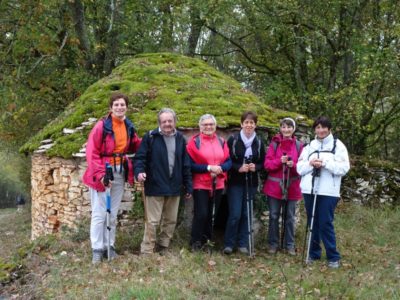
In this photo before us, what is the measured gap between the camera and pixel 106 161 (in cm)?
579

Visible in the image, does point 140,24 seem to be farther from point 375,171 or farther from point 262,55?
point 375,171

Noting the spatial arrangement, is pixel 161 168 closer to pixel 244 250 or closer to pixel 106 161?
pixel 106 161

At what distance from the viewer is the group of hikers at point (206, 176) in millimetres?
5828

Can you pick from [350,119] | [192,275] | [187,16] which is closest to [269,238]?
[192,275]

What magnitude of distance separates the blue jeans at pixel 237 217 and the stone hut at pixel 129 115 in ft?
4.24

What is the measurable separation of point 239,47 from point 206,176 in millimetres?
10353

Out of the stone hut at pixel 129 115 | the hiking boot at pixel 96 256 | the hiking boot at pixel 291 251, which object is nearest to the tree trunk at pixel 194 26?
the stone hut at pixel 129 115

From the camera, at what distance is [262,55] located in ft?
51.8

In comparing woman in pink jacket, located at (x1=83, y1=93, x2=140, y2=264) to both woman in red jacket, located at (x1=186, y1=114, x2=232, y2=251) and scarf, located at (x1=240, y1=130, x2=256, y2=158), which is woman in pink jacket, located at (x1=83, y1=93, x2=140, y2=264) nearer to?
woman in red jacket, located at (x1=186, y1=114, x2=232, y2=251)

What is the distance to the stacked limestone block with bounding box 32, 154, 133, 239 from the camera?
23.5 feet

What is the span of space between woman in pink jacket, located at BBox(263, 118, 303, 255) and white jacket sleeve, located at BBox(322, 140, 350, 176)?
61 cm

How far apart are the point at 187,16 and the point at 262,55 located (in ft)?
10.3

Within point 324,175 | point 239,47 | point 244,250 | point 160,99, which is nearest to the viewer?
point 324,175

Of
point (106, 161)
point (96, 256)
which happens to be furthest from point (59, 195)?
point (106, 161)
